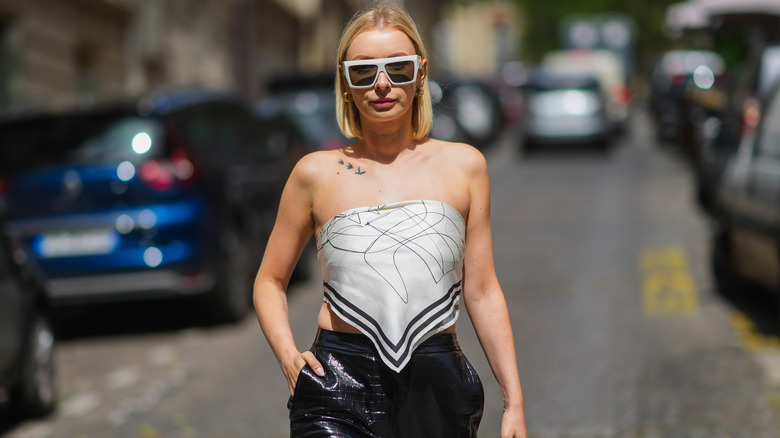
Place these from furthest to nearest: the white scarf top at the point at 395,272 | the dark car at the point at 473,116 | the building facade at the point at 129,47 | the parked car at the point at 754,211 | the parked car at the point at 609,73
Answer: the parked car at the point at 609,73 < the dark car at the point at 473,116 < the building facade at the point at 129,47 < the parked car at the point at 754,211 < the white scarf top at the point at 395,272

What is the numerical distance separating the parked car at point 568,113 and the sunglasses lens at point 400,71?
891 inches

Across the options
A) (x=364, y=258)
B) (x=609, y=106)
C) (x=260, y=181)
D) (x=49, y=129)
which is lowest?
(x=609, y=106)

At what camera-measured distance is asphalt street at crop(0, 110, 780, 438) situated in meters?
6.29

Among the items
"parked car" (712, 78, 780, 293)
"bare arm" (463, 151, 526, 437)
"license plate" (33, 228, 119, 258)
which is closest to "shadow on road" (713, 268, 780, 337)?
"parked car" (712, 78, 780, 293)

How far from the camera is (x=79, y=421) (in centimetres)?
664

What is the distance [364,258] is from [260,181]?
7.65 meters

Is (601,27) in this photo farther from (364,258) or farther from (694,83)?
(364,258)

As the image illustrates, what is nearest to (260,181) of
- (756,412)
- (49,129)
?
(49,129)

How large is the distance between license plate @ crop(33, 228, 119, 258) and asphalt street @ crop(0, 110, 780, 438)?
2.34 feet

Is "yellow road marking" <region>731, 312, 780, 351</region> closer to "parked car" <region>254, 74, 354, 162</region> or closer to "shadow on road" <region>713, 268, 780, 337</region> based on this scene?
"shadow on road" <region>713, 268, 780, 337</region>

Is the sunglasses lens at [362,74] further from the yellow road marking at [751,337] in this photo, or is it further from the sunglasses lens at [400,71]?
the yellow road marking at [751,337]

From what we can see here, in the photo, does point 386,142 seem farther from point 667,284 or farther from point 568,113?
point 568,113

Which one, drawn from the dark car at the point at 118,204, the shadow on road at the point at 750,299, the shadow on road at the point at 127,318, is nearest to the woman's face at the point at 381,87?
the dark car at the point at 118,204

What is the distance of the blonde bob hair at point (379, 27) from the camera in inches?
116
